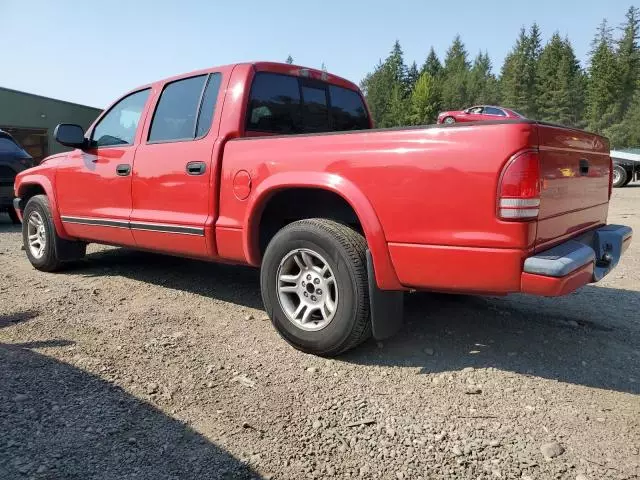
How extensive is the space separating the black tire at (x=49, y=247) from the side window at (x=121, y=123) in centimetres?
103

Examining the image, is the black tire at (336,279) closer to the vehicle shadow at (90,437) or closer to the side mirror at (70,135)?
the vehicle shadow at (90,437)

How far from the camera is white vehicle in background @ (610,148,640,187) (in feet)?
56.8

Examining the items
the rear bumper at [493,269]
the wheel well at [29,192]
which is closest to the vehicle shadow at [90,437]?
the rear bumper at [493,269]

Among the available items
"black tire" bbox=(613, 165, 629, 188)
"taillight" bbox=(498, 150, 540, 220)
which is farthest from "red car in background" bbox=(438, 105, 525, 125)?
"taillight" bbox=(498, 150, 540, 220)

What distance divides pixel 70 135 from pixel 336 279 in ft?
10.6

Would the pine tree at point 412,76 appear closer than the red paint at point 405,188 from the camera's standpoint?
No

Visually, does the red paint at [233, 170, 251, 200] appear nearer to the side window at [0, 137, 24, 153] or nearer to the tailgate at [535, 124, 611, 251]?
the tailgate at [535, 124, 611, 251]

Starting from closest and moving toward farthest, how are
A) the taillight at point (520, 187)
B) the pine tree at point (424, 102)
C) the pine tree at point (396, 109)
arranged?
1. the taillight at point (520, 187)
2. the pine tree at point (424, 102)
3. the pine tree at point (396, 109)

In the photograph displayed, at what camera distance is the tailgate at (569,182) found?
268 cm

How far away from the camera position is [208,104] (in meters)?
4.09

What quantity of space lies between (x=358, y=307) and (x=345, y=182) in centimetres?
74

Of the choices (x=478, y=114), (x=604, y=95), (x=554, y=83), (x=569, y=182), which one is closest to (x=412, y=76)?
(x=554, y=83)

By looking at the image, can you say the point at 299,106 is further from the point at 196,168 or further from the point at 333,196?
the point at 333,196

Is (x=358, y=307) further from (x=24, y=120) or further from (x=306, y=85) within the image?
(x=24, y=120)
